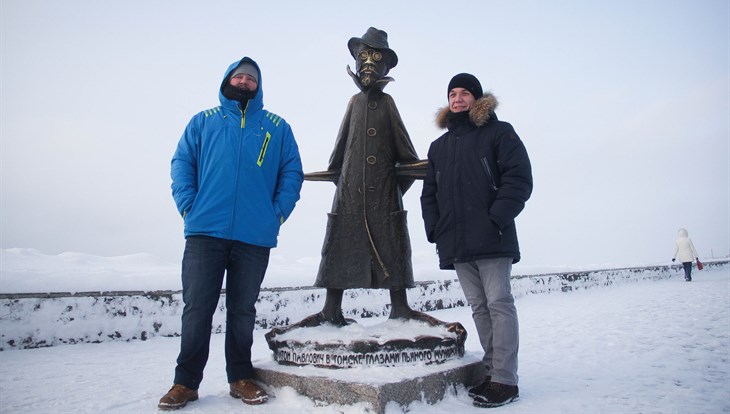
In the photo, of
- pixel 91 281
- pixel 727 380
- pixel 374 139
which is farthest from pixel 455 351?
pixel 91 281

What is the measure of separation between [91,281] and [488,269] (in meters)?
5.08

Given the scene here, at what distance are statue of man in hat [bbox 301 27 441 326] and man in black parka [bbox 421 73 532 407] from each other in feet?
1.01

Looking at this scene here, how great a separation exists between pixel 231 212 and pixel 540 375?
9.29 ft

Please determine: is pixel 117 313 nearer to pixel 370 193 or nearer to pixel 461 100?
pixel 370 193

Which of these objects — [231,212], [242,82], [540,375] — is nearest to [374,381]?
[231,212]

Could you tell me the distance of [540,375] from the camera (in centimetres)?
397

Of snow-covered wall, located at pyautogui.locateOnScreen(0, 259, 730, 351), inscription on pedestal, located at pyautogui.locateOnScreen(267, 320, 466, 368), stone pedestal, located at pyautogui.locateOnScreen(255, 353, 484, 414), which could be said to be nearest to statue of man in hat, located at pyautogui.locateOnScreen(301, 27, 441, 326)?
inscription on pedestal, located at pyautogui.locateOnScreen(267, 320, 466, 368)

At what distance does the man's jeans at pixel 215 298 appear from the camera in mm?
3145

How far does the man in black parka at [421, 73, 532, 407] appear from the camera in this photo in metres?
3.18

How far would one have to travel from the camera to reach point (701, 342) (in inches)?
200

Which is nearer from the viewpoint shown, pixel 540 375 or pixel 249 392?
pixel 249 392

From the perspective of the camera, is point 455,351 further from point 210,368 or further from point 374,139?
point 210,368

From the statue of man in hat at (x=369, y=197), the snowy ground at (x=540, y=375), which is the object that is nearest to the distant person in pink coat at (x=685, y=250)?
the snowy ground at (x=540, y=375)

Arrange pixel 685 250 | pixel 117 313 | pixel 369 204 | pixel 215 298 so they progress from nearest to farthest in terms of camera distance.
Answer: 1. pixel 215 298
2. pixel 369 204
3. pixel 117 313
4. pixel 685 250
